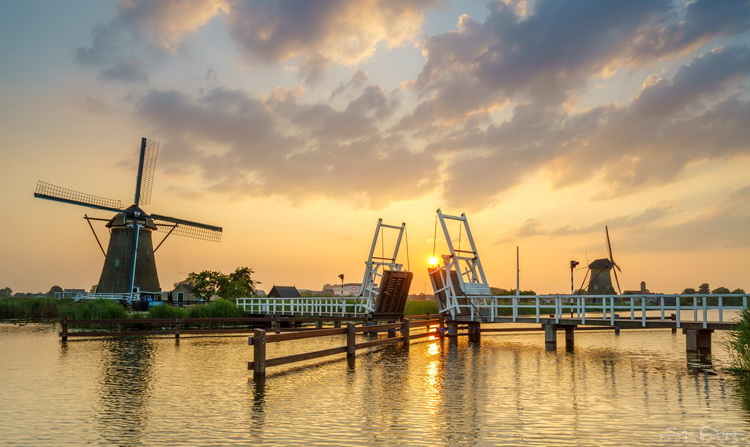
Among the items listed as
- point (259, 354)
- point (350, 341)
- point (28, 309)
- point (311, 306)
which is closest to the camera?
point (259, 354)

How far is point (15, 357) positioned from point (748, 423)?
85.7 feet

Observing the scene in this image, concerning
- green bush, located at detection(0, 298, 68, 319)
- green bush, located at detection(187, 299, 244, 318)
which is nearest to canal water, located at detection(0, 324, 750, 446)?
green bush, located at detection(187, 299, 244, 318)

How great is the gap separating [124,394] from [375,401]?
650 centimetres

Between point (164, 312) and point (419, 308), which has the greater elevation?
point (419, 308)

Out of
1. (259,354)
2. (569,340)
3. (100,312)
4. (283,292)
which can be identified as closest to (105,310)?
(100,312)

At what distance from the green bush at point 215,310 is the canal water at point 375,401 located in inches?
922

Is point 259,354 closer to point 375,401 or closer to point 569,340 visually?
point 375,401

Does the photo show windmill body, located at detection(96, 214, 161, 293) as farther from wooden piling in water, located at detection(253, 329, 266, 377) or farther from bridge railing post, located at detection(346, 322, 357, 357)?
wooden piling in water, located at detection(253, 329, 266, 377)

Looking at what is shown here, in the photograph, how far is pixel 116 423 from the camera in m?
12.1

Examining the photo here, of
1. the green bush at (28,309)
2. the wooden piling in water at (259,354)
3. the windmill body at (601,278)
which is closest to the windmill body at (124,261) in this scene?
the green bush at (28,309)

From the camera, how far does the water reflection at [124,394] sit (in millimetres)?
11398

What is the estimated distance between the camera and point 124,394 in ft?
51.4

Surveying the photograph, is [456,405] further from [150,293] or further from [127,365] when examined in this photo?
[150,293]

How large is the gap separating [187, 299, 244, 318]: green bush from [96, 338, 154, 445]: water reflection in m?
21.3
